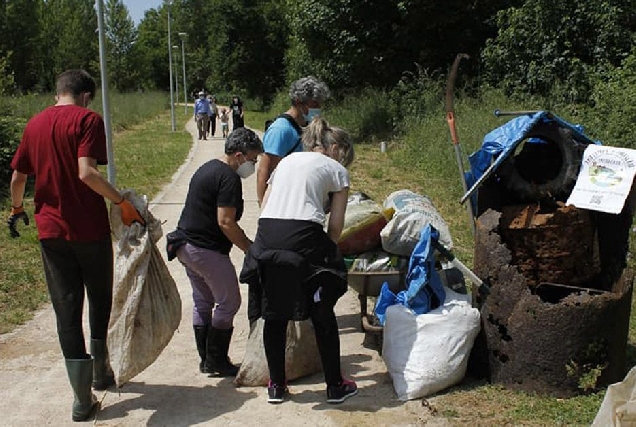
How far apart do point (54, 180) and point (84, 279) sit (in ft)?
1.90

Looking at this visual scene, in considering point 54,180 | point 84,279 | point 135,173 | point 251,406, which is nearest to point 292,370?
point 251,406

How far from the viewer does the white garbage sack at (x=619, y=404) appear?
2859 mm

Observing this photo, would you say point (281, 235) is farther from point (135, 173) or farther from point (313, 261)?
point (135, 173)

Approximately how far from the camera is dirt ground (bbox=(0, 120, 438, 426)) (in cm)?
384

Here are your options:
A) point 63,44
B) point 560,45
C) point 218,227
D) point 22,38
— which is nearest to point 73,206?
point 218,227

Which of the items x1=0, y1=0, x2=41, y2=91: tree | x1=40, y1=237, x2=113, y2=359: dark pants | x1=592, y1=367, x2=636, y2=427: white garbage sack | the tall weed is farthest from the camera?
x1=0, y1=0, x2=41, y2=91: tree

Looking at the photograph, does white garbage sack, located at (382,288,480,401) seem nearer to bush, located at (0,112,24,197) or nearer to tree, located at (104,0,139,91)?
bush, located at (0,112,24,197)

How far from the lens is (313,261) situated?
3.71m

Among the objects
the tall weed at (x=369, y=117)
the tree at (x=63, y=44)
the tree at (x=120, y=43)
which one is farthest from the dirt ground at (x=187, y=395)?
the tree at (x=120, y=43)

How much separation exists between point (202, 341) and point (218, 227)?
2.67ft

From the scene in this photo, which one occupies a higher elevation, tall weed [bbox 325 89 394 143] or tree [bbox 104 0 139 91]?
tree [bbox 104 0 139 91]

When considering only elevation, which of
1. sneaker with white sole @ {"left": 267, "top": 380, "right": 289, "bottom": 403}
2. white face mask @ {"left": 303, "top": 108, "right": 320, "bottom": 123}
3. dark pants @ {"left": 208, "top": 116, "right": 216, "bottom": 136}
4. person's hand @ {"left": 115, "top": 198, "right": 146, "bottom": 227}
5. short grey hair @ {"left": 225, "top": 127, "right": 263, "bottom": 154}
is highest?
white face mask @ {"left": 303, "top": 108, "right": 320, "bottom": 123}

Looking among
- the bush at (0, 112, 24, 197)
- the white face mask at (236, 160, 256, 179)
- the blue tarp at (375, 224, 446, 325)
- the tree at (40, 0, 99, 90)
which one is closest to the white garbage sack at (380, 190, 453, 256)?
the blue tarp at (375, 224, 446, 325)

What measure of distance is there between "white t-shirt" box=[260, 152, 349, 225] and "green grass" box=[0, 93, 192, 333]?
Result: 289 cm
